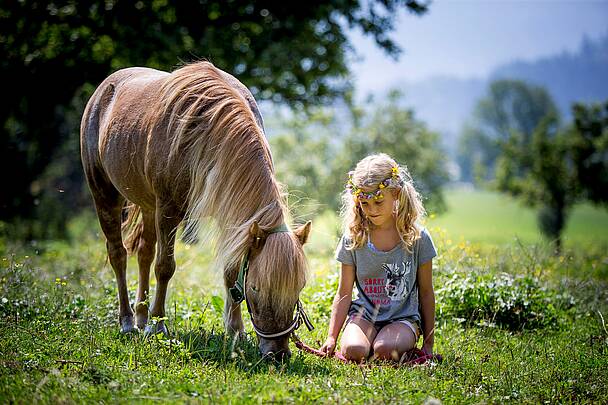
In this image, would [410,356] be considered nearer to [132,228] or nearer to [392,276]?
[392,276]

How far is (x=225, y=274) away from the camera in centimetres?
408

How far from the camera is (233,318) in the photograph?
186 inches

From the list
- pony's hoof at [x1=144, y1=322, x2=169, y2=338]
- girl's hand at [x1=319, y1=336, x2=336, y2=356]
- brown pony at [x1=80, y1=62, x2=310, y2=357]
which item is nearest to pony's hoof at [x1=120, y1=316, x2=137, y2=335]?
brown pony at [x1=80, y1=62, x2=310, y2=357]

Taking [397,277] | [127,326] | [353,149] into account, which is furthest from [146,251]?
[353,149]

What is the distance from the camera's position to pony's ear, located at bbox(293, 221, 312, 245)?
12.8 feet

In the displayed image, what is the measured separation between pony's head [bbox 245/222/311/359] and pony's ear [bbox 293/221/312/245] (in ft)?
0.19

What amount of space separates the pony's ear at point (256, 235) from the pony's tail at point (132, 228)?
216 centimetres

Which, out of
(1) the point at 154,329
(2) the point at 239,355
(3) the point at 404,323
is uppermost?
(3) the point at 404,323

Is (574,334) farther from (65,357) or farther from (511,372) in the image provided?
(65,357)

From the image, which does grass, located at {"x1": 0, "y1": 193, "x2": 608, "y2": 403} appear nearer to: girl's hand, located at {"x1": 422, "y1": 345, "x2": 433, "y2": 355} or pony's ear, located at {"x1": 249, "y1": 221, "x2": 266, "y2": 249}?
girl's hand, located at {"x1": 422, "y1": 345, "x2": 433, "y2": 355}

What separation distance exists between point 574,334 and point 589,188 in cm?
2095

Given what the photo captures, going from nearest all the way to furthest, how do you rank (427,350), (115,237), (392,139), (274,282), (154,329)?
1. (274,282)
2. (427,350)
3. (154,329)
4. (115,237)
5. (392,139)

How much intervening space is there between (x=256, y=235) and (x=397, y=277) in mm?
1246

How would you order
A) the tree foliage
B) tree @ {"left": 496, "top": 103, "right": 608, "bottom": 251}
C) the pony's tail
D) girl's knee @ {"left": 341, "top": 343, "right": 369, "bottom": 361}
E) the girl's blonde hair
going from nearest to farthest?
girl's knee @ {"left": 341, "top": 343, "right": 369, "bottom": 361}
the girl's blonde hair
the pony's tail
the tree foliage
tree @ {"left": 496, "top": 103, "right": 608, "bottom": 251}
